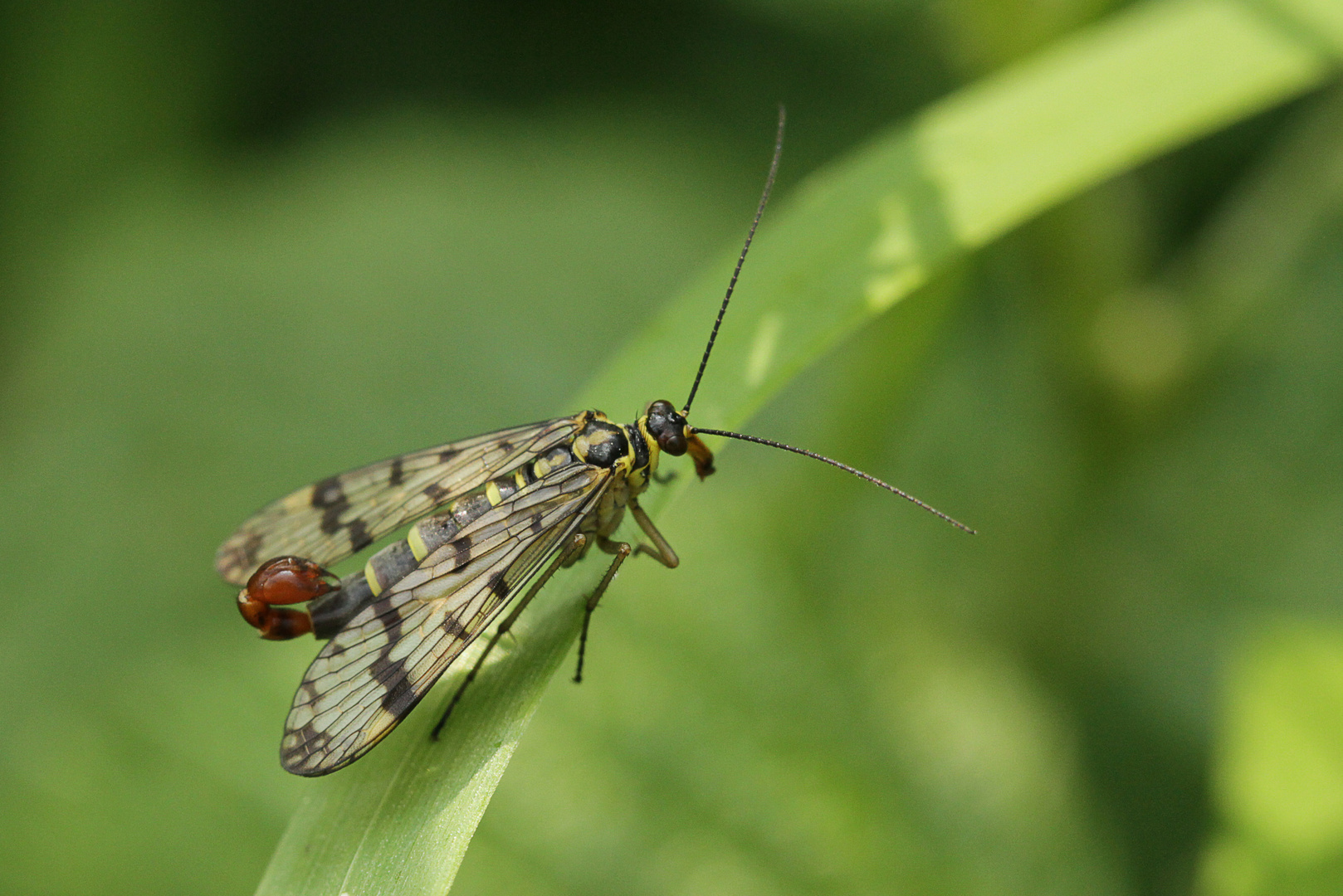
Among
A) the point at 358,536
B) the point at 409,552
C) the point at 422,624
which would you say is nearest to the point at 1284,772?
the point at 422,624

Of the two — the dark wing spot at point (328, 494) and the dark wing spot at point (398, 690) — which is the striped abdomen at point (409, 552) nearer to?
the dark wing spot at point (398, 690)

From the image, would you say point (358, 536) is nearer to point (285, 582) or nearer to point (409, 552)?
point (409, 552)

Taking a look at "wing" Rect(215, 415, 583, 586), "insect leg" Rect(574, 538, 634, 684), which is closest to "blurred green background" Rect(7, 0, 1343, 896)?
"insect leg" Rect(574, 538, 634, 684)

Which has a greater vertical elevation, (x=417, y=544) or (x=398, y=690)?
(x=417, y=544)

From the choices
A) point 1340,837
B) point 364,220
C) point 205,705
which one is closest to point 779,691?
point 1340,837

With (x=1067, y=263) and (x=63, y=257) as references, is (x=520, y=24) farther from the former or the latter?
(x=1067, y=263)
